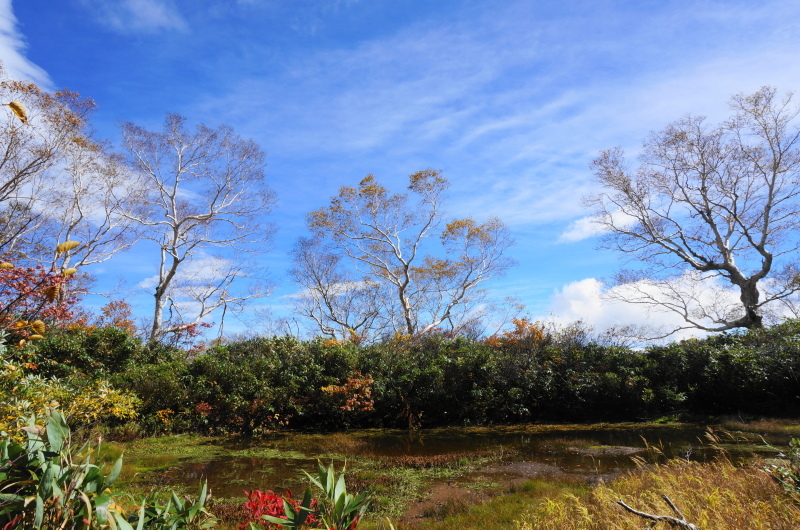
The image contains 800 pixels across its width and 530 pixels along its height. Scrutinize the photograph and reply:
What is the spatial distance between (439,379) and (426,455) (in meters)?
3.43

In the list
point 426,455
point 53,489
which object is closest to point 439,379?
point 426,455

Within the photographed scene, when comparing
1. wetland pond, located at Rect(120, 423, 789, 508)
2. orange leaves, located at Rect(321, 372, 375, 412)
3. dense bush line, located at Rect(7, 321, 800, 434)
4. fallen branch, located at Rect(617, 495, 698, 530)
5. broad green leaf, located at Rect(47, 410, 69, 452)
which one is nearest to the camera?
broad green leaf, located at Rect(47, 410, 69, 452)

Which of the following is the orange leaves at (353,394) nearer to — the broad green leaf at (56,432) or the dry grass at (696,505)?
the dry grass at (696,505)

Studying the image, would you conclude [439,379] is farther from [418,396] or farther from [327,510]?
[327,510]

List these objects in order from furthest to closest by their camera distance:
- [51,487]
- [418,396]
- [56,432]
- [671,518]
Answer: [418,396] → [671,518] → [56,432] → [51,487]

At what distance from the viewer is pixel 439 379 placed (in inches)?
403

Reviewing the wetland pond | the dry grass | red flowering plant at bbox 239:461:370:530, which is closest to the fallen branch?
the dry grass

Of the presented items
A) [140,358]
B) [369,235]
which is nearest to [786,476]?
[140,358]

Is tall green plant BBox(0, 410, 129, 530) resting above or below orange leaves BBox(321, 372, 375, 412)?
below

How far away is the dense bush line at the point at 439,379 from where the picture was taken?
913 cm

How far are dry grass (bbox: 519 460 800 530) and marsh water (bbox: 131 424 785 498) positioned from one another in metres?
0.80

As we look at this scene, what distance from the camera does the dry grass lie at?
266 cm

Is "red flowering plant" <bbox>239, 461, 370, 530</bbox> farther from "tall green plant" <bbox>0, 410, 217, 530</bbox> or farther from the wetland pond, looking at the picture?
the wetland pond

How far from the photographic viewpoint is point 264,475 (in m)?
5.68
